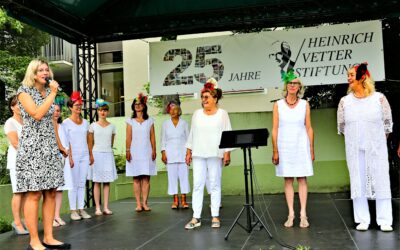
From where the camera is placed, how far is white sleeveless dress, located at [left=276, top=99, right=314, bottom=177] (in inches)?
198

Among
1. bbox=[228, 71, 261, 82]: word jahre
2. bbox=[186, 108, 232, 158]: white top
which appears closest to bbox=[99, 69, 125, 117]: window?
bbox=[228, 71, 261, 82]: word jahre

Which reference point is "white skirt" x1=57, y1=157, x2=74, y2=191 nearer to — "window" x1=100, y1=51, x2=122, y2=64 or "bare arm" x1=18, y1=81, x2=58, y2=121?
"bare arm" x1=18, y1=81, x2=58, y2=121

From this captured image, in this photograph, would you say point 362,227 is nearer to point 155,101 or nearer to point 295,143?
point 295,143

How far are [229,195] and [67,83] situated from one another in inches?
449

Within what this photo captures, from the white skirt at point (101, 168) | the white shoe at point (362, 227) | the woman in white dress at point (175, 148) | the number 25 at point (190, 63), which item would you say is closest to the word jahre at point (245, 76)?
the number 25 at point (190, 63)

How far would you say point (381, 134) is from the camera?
4.80 meters

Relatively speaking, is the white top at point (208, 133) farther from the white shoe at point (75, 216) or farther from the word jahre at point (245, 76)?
the word jahre at point (245, 76)

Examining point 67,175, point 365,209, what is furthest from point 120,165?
point 365,209

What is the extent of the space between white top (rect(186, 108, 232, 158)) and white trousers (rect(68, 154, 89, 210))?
1920 millimetres

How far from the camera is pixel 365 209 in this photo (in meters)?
4.87

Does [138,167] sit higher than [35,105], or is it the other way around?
[35,105]

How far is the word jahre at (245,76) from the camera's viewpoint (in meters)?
7.96

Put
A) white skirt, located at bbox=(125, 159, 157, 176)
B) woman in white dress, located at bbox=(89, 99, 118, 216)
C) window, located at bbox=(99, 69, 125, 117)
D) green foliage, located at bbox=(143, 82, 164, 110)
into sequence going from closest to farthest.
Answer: woman in white dress, located at bbox=(89, 99, 118, 216) → white skirt, located at bbox=(125, 159, 157, 176) → green foliage, located at bbox=(143, 82, 164, 110) → window, located at bbox=(99, 69, 125, 117)

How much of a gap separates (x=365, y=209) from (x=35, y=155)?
11.7 feet
